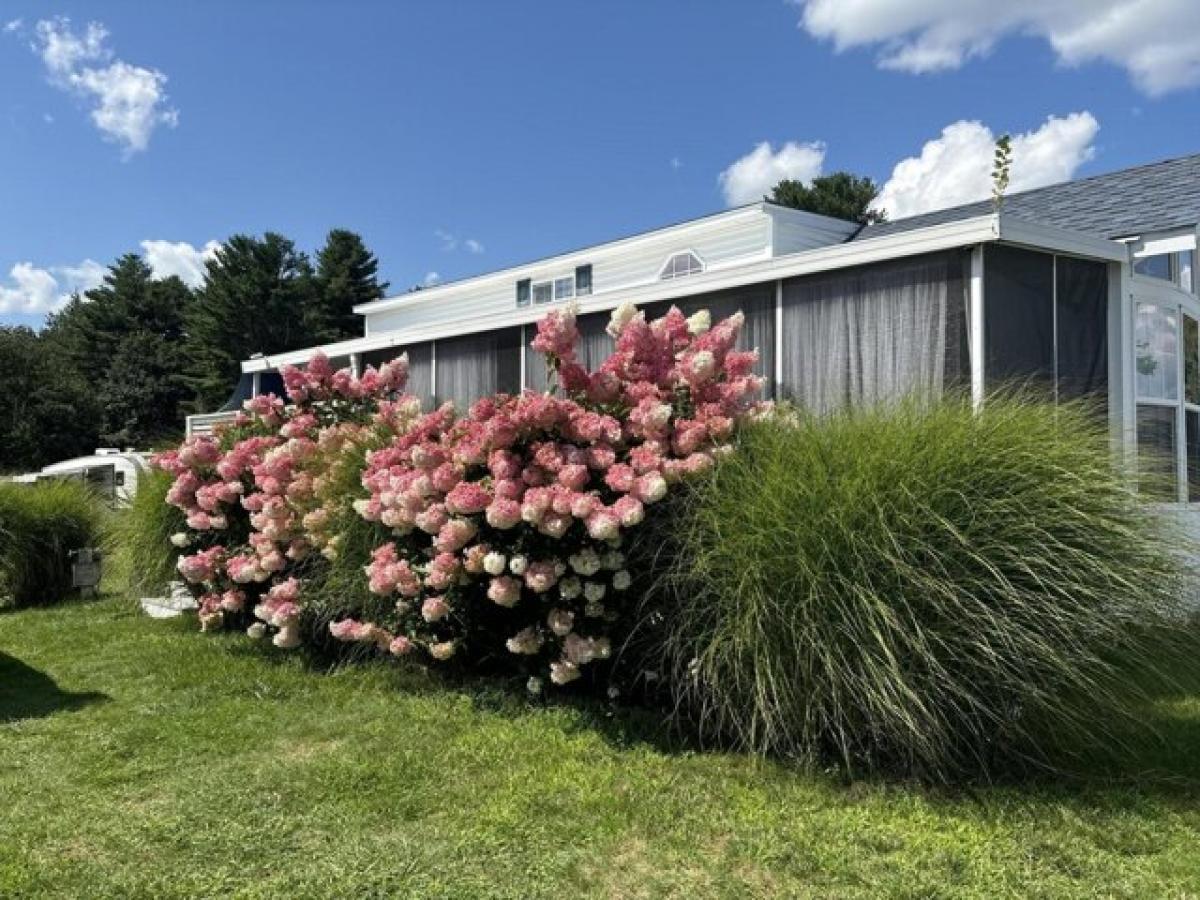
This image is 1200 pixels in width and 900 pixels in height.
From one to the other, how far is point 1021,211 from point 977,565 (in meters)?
9.14

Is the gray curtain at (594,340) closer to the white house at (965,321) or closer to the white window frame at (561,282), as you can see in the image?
the white house at (965,321)

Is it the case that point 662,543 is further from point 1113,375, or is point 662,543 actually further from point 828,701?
point 1113,375

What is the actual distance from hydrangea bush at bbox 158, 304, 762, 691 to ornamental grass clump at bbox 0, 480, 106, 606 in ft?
14.4

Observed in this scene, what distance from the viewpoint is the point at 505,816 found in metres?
3.03

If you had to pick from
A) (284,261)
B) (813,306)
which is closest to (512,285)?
(813,306)

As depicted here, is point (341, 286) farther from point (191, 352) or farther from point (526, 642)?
point (526, 642)

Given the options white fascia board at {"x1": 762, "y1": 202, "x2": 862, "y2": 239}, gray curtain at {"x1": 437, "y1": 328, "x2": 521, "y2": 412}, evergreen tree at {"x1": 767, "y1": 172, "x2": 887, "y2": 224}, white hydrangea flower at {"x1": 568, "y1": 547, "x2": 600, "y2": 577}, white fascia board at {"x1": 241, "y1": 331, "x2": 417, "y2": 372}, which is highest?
evergreen tree at {"x1": 767, "y1": 172, "x2": 887, "y2": 224}

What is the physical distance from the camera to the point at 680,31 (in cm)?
1248

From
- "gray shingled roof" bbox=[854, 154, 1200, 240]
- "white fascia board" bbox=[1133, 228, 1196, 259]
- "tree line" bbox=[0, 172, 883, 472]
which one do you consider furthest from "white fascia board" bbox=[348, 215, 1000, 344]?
"tree line" bbox=[0, 172, 883, 472]

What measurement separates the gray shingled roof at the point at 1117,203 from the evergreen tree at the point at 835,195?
19827 mm

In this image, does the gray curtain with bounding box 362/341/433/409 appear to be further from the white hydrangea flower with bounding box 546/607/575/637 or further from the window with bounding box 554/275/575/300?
Result: the window with bounding box 554/275/575/300

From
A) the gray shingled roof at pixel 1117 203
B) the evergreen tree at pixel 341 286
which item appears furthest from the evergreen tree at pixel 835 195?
the gray shingled roof at pixel 1117 203

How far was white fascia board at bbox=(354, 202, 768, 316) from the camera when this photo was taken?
13.5 meters

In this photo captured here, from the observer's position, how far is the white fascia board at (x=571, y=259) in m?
13.5
